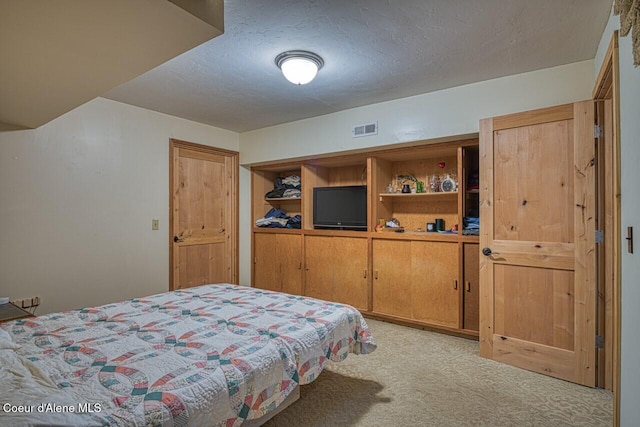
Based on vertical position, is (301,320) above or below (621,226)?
below

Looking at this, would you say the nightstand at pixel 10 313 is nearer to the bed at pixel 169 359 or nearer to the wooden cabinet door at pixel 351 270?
the bed at pixel 169 359

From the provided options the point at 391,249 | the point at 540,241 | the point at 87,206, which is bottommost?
the point at 391,249

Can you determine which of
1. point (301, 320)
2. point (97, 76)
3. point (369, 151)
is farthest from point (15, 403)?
point (369, 151)

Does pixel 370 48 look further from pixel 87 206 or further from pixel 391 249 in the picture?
pixel 87 206

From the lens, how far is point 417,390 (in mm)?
2254

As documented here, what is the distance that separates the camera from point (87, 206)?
3225 millimetres

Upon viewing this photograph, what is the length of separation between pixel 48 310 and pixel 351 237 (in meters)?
3.01

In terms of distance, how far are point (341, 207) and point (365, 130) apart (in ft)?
3.21

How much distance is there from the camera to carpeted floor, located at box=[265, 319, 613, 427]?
1.93m

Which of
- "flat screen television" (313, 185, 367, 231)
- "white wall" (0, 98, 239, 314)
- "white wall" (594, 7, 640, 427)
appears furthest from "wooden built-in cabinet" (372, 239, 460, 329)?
"white wall" (0, 98, 239, 314)

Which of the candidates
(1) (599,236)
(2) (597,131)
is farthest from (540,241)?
(2) (597,131)

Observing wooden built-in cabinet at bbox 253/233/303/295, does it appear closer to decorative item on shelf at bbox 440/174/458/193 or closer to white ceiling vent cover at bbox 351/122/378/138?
white ceiling vent cover at bbox 351/122/378/138

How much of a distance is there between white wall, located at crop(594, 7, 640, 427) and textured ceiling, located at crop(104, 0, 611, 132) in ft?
2.28

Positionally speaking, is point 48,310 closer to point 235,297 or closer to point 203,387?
point 235,297
